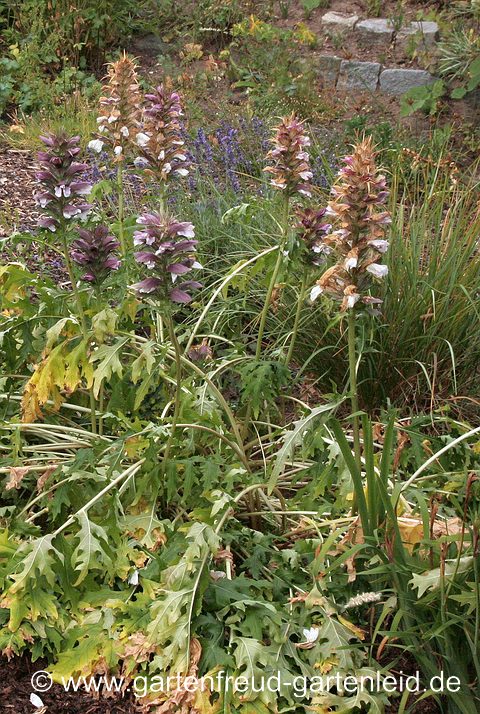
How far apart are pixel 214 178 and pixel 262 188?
495 millimetres

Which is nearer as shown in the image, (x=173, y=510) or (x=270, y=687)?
(x=270, y=687)

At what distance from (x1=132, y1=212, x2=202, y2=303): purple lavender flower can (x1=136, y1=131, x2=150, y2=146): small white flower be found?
818mm

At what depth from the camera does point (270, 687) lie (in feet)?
7.08

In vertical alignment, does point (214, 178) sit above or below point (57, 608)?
above

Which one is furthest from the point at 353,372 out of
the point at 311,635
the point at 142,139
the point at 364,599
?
the point at 142,139

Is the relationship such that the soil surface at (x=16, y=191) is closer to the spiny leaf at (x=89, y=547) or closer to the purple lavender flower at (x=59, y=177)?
the purple lavender flower at (x=59, y=177)

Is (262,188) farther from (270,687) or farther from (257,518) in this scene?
(270,687)

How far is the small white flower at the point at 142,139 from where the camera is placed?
3053mm

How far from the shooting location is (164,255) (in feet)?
7.45

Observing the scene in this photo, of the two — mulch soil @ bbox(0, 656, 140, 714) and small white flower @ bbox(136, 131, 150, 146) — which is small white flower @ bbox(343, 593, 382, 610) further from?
small white flower @ bbox(136, 131, 150, 146)

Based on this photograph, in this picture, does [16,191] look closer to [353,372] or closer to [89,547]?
[89,547]

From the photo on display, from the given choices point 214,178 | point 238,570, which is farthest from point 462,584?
point 214,178

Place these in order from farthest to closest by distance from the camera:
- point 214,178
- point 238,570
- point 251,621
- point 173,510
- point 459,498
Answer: point 214,178
point 173,510
point 238,570
point 459,498
point 251,621

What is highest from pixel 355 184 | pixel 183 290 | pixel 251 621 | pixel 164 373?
pixel 355 184
